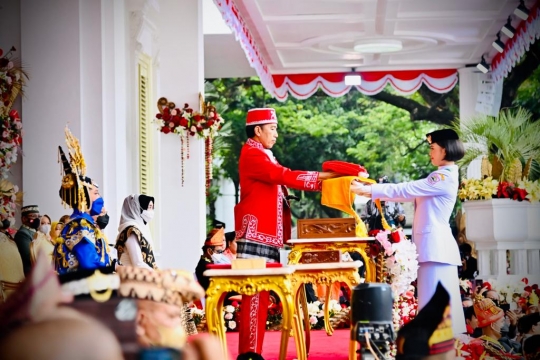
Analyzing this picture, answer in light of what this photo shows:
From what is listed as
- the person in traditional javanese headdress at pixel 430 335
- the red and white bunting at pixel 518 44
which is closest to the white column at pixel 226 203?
the red and white bunting at pixel 518 44

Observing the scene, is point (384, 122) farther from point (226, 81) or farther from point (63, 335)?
point (63, 335)

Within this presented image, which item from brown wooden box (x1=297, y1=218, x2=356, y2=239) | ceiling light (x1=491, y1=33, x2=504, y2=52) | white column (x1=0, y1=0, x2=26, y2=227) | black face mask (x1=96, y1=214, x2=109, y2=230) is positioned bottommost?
brown wooden box (x1=297, y1=218, x2=356, y2=239)

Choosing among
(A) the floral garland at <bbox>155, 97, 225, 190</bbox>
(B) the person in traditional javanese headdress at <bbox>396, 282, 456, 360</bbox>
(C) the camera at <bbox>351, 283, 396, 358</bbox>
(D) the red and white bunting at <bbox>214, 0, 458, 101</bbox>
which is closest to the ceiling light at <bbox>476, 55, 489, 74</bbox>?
(D) the red and white bunting at <bbox>214, 0, 458, 101</bbox>

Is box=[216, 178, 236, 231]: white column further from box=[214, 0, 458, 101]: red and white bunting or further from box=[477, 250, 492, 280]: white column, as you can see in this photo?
box=[477, 250, 492, 280]: white column

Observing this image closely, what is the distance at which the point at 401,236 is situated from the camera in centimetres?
690

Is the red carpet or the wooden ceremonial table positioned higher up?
the wooden ceremonial table

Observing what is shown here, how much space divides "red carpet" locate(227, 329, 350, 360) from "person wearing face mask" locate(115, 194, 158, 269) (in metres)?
1.02

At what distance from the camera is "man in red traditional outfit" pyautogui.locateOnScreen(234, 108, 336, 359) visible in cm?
602

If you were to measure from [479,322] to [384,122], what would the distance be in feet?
61.7

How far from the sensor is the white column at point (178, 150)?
10.5 metres

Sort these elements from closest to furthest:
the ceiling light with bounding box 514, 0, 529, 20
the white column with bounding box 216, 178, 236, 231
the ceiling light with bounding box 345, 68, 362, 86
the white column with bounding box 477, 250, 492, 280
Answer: the white column with bounding box 477, 250, 492, 280 → the ceiling light with bounding box 514, 0, 529, 20 → the ceiling light with bounding box 345, 68, 362, 86 → the white column with bounding box 216, 178, 236, 231

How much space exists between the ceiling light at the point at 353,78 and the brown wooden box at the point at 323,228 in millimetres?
9370

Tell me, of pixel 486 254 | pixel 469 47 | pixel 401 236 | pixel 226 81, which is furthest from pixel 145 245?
pixel 226 81

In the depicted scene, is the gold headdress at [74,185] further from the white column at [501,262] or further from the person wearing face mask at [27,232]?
the white column at [501,262]
